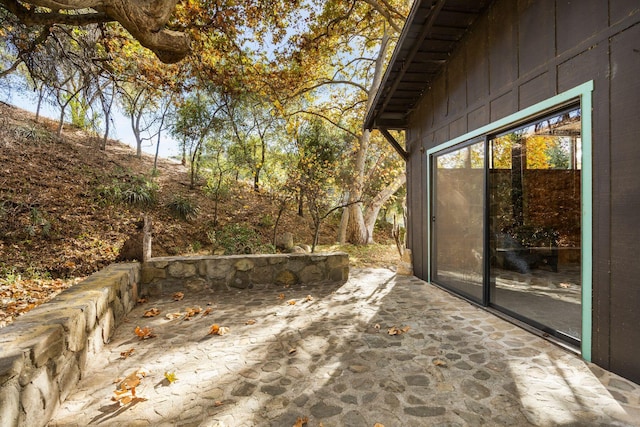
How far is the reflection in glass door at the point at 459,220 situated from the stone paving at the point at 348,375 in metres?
0.69

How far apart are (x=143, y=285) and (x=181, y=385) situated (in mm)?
2821

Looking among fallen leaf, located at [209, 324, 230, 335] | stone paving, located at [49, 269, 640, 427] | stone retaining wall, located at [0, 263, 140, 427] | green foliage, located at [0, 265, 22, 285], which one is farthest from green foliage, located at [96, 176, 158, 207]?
fallen leaf, located at [209, 324, 230, 335]

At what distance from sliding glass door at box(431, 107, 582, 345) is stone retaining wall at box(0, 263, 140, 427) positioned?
4.15m

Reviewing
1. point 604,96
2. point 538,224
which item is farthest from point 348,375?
point 538,224

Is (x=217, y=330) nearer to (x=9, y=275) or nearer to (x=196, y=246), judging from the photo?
(x=9, y=275)

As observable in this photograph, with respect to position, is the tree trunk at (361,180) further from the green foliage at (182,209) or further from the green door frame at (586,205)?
the green door frame at (586,205)

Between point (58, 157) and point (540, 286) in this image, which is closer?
point (540, 286)

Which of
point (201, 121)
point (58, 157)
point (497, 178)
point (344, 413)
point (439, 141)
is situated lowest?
point (344, 413)

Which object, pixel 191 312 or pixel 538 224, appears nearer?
pixel 191 312

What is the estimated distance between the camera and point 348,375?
245 cm

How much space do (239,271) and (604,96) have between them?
15.7 feet

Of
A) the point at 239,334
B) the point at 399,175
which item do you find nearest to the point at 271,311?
the point at 239,334

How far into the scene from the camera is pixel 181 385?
2.31 metres

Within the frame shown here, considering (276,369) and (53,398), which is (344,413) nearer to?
(276,369)
